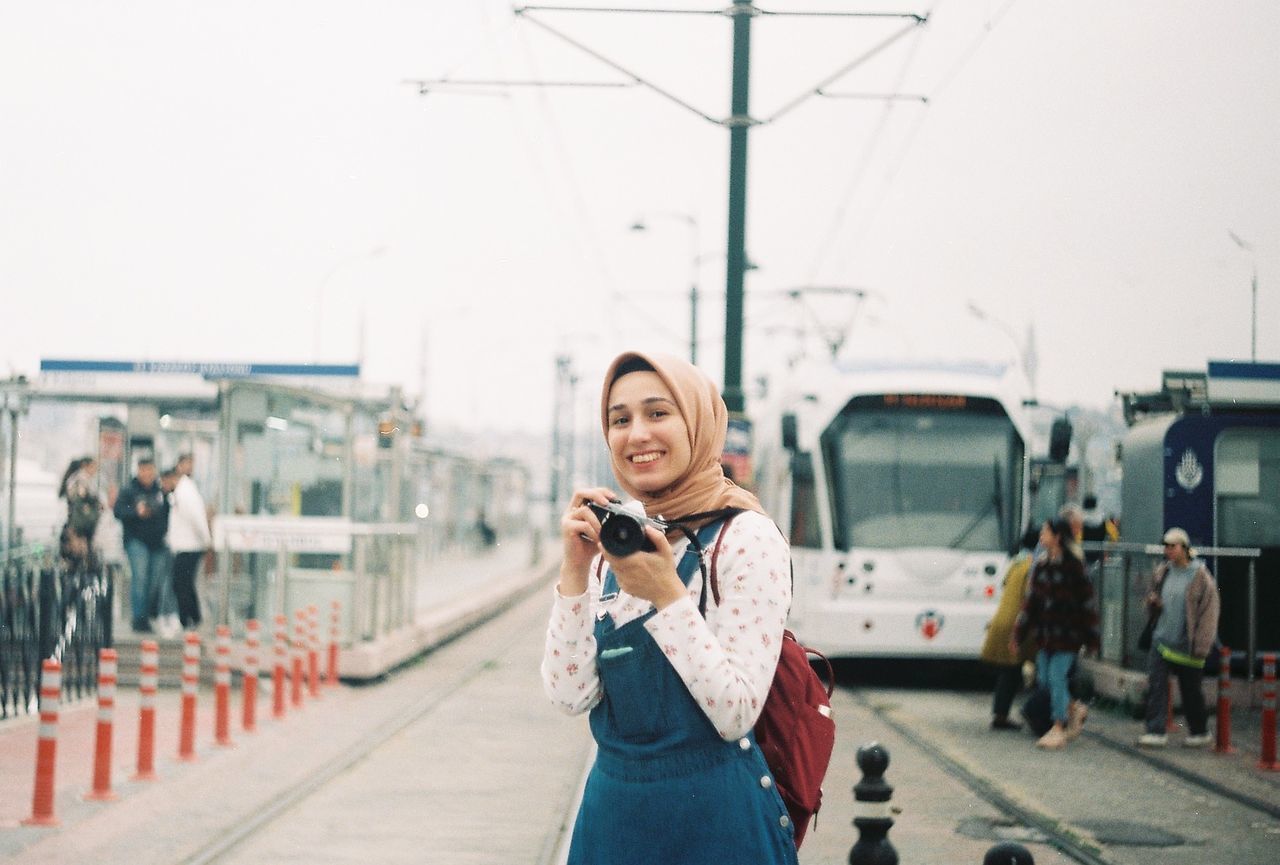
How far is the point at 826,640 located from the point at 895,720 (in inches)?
111

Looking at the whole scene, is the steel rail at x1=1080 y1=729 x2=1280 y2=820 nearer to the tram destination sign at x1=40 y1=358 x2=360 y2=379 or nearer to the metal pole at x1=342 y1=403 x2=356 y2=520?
the metal pole at x1=342 y1=403 x2=356 y2=520

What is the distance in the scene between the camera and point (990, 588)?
17125 millimetres

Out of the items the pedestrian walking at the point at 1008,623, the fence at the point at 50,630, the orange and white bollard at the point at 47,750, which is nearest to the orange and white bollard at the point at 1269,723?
the pedestrian walking at the point at 1008,623

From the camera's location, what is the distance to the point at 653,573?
279 cm

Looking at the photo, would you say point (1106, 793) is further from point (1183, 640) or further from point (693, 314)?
point (693, 314)

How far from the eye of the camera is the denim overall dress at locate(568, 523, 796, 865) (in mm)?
2898

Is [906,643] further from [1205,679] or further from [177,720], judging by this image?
[177,720]

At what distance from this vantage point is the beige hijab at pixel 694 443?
296 centimetres

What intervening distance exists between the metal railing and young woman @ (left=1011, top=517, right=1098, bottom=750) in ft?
6.55

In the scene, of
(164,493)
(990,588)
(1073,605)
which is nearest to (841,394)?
(990,588)

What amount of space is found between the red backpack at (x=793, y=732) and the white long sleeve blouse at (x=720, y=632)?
82 mm

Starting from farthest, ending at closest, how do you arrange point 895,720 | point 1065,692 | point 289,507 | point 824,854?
point 289,507 → point 895,720 → point 1065,692 → point 824,854

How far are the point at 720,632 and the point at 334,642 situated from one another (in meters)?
13.9

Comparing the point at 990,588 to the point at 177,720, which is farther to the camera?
the point at 990,588
